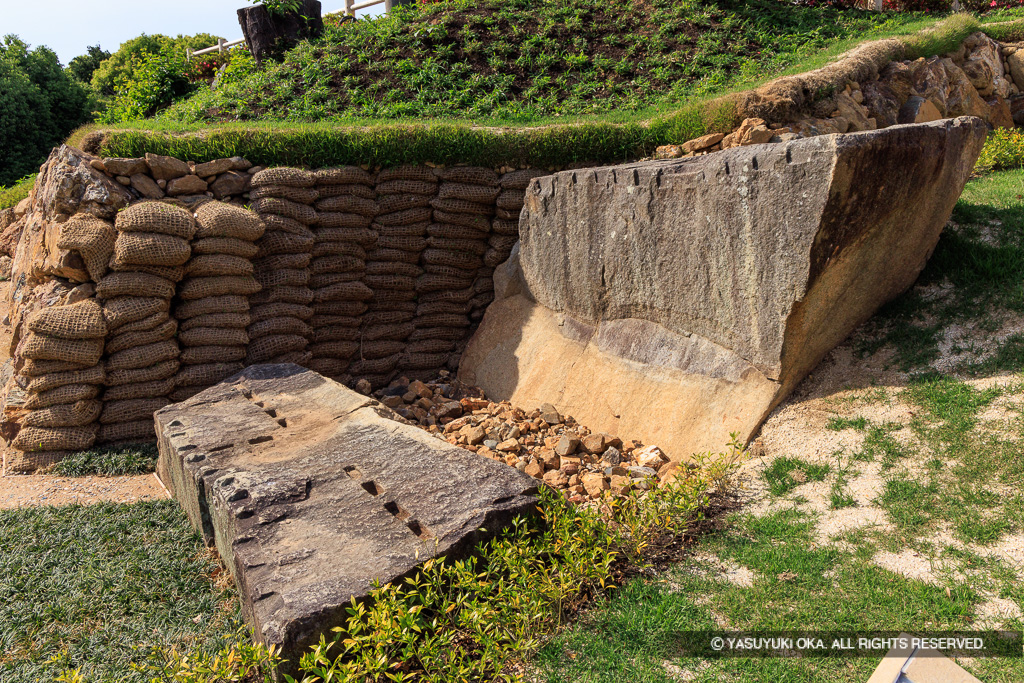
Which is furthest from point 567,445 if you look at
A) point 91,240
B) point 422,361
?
point 91,240

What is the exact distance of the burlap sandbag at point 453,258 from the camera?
599 centimetres

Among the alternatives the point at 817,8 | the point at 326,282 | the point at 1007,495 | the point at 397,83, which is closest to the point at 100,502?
the point at 326,282

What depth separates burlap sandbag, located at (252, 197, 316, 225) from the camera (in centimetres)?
532

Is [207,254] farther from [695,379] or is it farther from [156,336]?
[695,379]

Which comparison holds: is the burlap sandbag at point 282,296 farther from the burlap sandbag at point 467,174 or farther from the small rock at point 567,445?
the small rock at point 567,445

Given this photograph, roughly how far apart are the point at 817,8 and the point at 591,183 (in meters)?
6.93

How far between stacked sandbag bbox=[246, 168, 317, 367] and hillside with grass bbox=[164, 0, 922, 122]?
2105 millimetres

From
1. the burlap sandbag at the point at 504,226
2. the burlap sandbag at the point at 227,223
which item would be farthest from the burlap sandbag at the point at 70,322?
the burlap sandbag at the point at 504,226

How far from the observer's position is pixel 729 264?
12.0 feet

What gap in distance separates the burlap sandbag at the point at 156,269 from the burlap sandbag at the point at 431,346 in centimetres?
209

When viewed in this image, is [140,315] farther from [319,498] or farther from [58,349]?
[319,498]

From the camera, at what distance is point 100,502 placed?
13.2ft

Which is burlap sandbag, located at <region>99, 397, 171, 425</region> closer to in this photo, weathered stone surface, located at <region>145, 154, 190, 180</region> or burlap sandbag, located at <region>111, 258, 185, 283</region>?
burlap sandbag, located at <region>111, 258, 185, 283</region>

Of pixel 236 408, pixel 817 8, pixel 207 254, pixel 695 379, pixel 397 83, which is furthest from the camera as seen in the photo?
pixel 817 8
